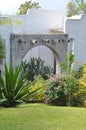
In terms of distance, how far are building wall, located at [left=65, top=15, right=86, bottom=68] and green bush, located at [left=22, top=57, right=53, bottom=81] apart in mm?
2104

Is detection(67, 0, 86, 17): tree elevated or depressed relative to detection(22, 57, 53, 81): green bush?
elevated

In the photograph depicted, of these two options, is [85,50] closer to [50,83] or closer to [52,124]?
[50,83]

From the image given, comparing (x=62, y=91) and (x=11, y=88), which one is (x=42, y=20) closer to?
(x=62, y=91)

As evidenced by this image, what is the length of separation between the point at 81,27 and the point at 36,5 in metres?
16.7

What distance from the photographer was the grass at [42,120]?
705 cm

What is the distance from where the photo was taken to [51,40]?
840 inches

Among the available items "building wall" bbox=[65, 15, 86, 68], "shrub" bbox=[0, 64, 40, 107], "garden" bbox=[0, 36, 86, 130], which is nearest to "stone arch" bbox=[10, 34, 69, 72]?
"building wall" bbox=[65, 15, 86, 68]

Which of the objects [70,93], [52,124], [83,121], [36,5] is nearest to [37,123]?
[52,124]

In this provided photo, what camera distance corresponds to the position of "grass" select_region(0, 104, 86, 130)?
23.1 feet

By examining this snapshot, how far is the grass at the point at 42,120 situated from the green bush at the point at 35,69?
39.7 feet

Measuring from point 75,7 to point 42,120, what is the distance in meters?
27.6

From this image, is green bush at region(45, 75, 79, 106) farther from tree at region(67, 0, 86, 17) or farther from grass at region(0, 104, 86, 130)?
tree at region(67, 0, 86, 17)

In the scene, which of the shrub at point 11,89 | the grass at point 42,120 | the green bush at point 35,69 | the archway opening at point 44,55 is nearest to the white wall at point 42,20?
the archway opening at point 44,55

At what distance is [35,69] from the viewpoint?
21.7 metres
